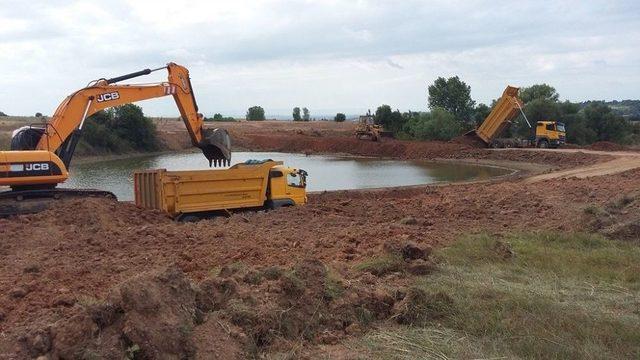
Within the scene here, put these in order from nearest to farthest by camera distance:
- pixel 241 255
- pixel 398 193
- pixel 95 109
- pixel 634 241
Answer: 1. pixel 241 255
2. pixel 634 241
3. pixel 95 109
4. pixel 398 193

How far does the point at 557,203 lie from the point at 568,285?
10038mm

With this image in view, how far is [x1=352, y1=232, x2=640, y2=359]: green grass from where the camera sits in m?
6.33

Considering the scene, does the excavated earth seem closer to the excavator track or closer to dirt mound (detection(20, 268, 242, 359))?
dirt mound (detection(20, 268, 242, 359))

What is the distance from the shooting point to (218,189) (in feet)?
57.3

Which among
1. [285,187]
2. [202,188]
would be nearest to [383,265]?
[202,188]

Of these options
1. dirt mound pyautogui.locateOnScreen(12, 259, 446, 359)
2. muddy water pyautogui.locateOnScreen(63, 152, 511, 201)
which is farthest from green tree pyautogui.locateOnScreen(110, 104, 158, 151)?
dirt mound pyautogui.locateOnScreen(12, 259, 446, 359)

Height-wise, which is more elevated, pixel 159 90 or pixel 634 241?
pixel 159 90

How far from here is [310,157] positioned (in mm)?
57188

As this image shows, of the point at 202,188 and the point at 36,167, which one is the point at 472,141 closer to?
the point at 202,188

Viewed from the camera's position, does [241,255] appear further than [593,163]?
No

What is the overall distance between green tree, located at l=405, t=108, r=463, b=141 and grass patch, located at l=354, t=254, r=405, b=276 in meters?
51.6

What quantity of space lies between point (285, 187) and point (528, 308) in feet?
39.2

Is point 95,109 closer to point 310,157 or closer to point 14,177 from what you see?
point 14,177

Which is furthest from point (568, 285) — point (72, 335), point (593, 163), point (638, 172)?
point (593, 163)
